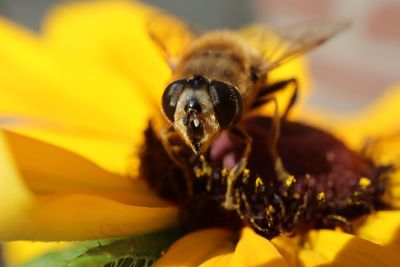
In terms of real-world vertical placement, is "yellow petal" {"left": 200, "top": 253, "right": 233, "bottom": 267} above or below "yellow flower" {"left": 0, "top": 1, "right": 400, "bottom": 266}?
below

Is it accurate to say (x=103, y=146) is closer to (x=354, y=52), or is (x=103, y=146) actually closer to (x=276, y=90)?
(x=276, y=90)

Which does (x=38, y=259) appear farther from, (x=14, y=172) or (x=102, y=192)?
(x=14, y=172)

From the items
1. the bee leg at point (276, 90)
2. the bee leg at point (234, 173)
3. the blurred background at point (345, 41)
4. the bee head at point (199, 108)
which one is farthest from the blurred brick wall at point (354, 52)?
the bee head at point (199, 108)

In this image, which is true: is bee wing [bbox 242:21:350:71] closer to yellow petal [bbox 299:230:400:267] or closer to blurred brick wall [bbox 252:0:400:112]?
yellow petal [bbox 299:230:400:267]

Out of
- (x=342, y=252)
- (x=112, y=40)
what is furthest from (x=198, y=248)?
(x=112, y=40)

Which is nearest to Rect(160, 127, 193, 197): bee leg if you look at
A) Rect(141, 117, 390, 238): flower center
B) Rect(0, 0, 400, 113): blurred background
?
Rect(141, 117, 390, 238): flower center

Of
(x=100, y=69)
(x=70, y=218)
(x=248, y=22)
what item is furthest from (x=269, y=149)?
(x=248, y=22)
